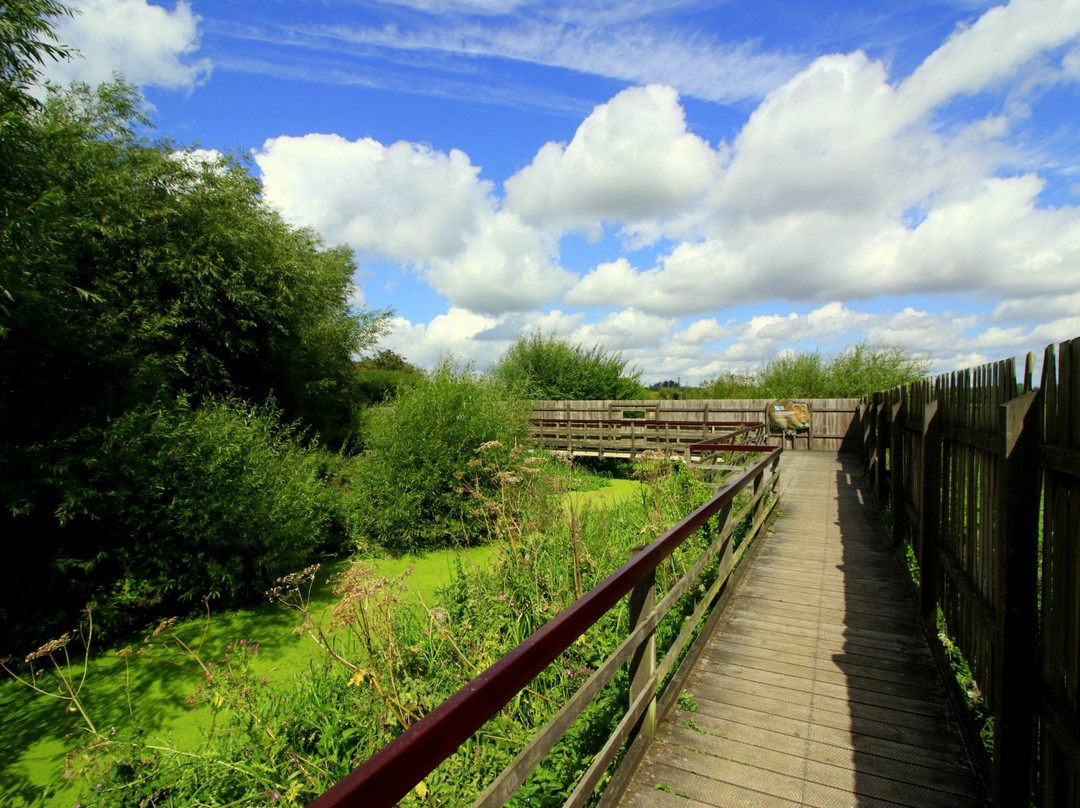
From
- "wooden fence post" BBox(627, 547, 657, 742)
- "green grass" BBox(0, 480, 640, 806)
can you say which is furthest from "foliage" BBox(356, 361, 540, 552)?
"wooden fence post" BBox(627, 547, 657, 742)

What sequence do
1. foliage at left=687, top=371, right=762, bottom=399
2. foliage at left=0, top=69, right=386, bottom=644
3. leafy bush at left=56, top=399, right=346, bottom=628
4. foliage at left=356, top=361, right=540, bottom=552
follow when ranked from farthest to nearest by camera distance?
foliage at left=687, top=371, right=762, bottom=399 → foliage at left=356, top=361, right=540, bottom=552 → leafy bush at left=56, top=399, right=346, bottom=628 → foliage at left=0, top=69, right=386, bottom=644

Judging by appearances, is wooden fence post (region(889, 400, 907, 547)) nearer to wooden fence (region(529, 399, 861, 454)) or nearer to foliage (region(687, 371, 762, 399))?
wooden fence (region(529, 399, 861, 454))

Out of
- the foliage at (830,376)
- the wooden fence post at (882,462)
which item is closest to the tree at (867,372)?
the foliage at (830,376)

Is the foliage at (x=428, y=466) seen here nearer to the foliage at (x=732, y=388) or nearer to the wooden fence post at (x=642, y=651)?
the wooden fence post at (x=642, y=651)

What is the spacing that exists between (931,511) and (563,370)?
2206cm

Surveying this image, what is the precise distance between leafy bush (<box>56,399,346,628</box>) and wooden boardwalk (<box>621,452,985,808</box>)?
16.8 feet

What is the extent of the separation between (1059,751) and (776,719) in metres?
1.21

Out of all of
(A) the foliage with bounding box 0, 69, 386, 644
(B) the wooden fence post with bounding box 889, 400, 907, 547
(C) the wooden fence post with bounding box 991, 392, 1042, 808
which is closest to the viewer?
(C) the wooden fence post with bounding box 991, 392, 1042, 808

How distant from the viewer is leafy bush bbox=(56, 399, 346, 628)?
627 centimetres

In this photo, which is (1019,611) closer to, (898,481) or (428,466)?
(898,481)

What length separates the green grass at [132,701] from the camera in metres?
3.72

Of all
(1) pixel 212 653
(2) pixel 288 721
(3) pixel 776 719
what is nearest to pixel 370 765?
(3) pixel 776 719

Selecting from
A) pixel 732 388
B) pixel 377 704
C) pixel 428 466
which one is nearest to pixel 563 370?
pixel 732 388

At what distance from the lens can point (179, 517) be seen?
6.71 metres
